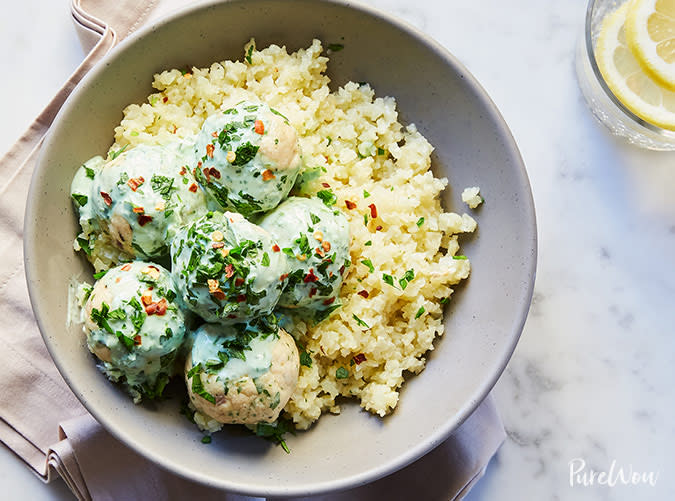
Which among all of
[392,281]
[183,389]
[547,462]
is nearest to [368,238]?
[392,281]

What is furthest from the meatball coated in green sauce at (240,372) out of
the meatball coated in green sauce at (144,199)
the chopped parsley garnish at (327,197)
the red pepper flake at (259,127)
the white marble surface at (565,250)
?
the white marble surface at (565,250)

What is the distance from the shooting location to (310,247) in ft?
6.10

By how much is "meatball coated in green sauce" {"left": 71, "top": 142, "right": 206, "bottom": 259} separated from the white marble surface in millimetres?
781

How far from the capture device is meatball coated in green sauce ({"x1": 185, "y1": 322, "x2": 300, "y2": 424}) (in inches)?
71.4

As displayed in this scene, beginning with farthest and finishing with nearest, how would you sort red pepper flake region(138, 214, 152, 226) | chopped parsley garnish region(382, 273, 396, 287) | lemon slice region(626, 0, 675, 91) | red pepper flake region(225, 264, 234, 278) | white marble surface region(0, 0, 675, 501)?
white marble surface region(0, 0, 675, 501) < lemon slice region(626, 0, 675, 91) < chopped parsley garnish region(382, 273, 396, 287) < red pepper flake region(138, 214, 152, 226) < red pepper flake region(225, 264, 234, 278)

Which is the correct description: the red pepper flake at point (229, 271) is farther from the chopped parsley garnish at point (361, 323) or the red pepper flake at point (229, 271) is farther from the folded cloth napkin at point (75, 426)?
the folded cloth napkin at point (75, 426)

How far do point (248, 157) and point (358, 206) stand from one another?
39cm

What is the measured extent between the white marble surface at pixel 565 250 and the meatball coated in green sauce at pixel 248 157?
89cm

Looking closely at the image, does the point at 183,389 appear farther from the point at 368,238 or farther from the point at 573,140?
the point at 573,140

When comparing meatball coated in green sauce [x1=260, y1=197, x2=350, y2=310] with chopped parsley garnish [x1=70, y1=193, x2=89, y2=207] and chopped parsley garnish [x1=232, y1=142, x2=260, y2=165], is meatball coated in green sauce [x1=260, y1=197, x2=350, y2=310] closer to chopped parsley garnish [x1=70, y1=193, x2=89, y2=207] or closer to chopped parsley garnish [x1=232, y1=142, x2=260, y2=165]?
chopped parsley garnish [x1=232, y1=142, x2=260, y2=165]

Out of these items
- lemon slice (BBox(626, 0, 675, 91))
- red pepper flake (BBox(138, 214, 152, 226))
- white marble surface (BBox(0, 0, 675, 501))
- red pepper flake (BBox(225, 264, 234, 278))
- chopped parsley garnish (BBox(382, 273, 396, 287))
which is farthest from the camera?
white marble surface (BBox(0, 0, 675, 501))

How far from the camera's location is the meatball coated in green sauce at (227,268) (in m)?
1.74

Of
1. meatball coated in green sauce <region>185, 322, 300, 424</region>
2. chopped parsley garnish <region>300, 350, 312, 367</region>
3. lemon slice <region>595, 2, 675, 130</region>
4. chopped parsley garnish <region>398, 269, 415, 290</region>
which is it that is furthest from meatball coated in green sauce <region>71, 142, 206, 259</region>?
lemon slice <region>595, 2, 675, 130</region>

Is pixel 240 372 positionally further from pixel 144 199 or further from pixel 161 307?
pixel 144 199
